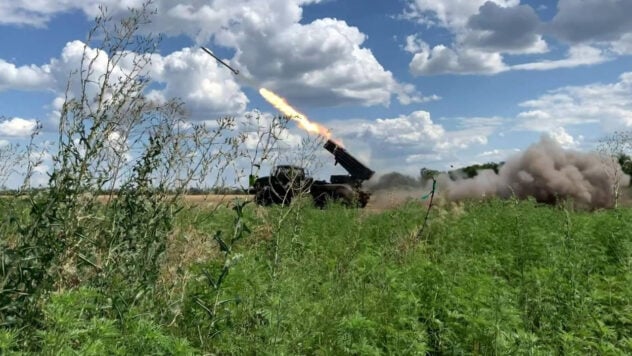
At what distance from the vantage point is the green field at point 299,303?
386 cm

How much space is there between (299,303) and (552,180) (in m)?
24.2

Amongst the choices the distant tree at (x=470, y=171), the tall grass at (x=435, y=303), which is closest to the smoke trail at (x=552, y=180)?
the distant tree at (x=470, y=171)

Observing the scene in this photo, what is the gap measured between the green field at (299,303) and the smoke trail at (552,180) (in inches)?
754

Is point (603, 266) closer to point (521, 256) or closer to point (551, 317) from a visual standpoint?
point (521, 256)

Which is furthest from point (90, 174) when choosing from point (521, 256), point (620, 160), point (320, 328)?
point (620, 160)

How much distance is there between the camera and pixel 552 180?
27.2 metres

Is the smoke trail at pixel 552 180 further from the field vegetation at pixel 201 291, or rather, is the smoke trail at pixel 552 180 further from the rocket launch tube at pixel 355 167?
the field vegetation at pixel 201 291

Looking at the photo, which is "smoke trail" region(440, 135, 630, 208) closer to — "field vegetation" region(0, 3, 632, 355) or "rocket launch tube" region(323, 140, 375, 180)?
"rocket launch tube" region(323, 140, 375, 180)

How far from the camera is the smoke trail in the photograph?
88.2 feet

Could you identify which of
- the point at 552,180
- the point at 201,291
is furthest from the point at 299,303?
the point at 552,180

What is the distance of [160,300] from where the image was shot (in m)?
5.03

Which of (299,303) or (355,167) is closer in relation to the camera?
(299,303)

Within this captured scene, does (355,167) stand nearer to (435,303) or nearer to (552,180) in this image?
(552,180)

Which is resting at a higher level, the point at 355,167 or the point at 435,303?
the point at 355,167
